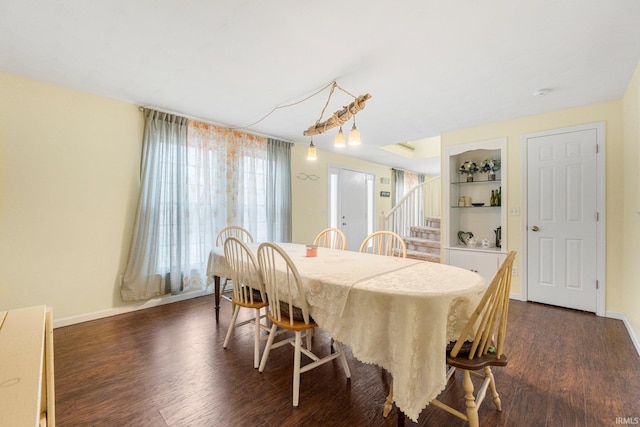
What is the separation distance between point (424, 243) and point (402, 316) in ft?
12.1

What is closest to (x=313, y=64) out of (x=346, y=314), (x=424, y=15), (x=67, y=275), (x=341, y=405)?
(x=424, y=15)

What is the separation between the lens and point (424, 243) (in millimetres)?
4715

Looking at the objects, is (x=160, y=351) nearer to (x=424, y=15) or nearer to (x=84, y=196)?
(x=84, y=196)

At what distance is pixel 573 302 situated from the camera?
3102 mm

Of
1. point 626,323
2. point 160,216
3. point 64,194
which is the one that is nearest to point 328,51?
point 160,216

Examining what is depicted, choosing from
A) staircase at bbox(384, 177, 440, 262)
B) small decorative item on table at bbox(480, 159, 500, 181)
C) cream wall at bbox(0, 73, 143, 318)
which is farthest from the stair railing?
cream wall at bbox(0, 73, 143, 318)

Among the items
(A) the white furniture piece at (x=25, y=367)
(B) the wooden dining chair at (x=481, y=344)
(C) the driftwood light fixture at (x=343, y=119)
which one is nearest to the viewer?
(A) the white furniture piece at (x=25, y=367)

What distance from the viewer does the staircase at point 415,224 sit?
4.70 meters

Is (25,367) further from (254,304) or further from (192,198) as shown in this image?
(192,198)

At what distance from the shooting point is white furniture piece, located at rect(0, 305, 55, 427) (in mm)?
560

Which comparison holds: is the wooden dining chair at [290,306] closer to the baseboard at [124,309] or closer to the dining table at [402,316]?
the dining table at [402,316]

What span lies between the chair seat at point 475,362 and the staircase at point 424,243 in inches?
124

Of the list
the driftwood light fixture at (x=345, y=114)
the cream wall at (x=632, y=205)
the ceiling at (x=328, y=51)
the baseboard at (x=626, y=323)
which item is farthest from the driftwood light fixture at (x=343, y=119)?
the baseboard at (x=626, y=323)

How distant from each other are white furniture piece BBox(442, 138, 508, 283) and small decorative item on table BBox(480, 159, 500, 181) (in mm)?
37
